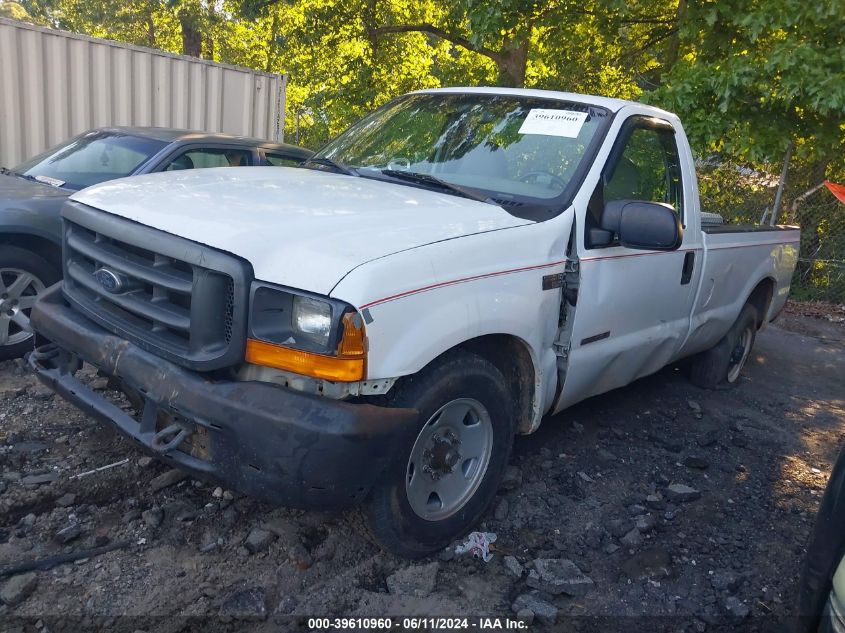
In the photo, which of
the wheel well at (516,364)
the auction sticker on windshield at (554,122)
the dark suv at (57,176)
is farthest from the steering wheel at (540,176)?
the dark suv at (57,176)

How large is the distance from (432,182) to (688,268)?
1819 mm

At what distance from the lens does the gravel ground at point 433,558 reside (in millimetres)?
2750

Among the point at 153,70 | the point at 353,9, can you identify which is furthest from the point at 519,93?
the point at 353,9

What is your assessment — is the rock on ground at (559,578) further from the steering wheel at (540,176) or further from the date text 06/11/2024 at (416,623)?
the steering wheel at (540,176)

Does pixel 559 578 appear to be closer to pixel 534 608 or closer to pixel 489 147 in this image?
pixel 534 608

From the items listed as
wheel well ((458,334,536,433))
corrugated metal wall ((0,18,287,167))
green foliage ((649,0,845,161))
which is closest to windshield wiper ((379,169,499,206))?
wheel well ((458,334,536,433))

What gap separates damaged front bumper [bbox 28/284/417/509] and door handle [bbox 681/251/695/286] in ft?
8.05

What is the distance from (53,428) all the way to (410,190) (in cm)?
236

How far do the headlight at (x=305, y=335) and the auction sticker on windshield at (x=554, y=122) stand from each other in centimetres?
186

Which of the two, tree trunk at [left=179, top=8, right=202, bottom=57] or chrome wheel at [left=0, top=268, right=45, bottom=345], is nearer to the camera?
chrome wheel at [left=0, top=268, right=45, bottom=345]

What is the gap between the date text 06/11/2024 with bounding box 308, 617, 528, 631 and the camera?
2.66 metres

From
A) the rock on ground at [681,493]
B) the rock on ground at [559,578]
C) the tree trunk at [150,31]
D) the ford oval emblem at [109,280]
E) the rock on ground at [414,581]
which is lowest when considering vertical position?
the rock on ground at [681,493]

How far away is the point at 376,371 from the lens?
2.49 meters

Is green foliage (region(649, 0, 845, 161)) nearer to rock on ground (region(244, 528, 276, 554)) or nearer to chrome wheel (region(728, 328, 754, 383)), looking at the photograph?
chrome wheel (region(728, 328, 754, 383))
